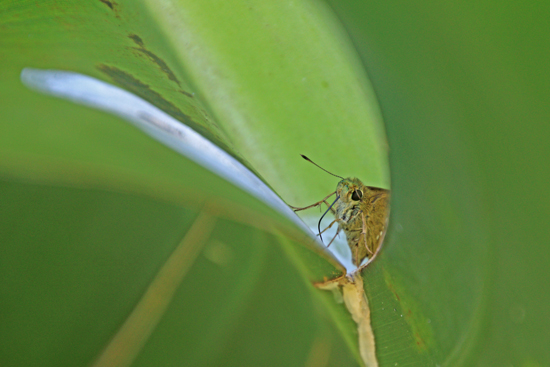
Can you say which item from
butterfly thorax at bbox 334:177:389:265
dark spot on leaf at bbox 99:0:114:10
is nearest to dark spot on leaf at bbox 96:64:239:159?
dark spot on leaf at bbox 99:0:114:10

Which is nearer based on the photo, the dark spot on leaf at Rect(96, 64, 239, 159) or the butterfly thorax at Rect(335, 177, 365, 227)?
the dark spot on leaf at Rect(96, 64, 239, 159)

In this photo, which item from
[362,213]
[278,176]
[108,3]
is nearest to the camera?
[108,3]

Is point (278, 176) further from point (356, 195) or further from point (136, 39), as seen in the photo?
point (136, 39)

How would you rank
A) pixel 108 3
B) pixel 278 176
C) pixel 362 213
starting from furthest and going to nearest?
pixel 362 213 → pixel 278 176 → pixel 108 3

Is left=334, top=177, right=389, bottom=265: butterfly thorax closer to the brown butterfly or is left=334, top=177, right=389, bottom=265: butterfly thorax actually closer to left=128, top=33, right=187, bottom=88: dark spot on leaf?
the brown butterfly

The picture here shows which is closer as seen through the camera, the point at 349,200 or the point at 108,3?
the point at 108,3

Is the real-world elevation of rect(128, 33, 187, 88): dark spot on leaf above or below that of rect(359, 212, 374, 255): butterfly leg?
above

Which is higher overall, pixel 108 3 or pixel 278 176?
pixel 108 3

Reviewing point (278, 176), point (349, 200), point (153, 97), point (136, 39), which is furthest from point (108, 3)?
point (349, 200)
